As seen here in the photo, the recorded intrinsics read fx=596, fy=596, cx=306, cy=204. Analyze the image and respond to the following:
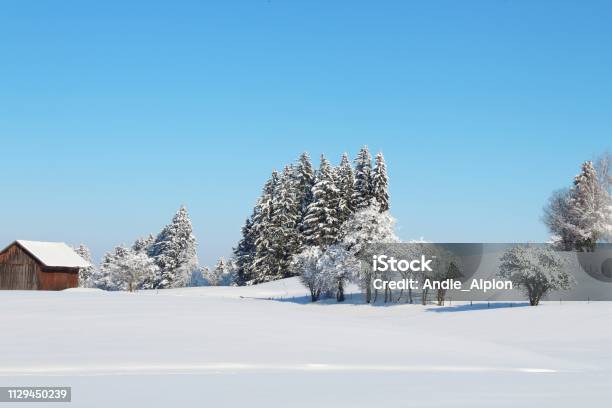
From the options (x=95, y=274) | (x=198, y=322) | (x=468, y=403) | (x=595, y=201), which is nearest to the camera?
(x=468, y=403)

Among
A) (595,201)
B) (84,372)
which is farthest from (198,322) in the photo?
(595,201)

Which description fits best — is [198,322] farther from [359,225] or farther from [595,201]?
[595,201]

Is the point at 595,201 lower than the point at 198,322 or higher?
higher

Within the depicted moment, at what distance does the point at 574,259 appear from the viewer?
50719 millimetres

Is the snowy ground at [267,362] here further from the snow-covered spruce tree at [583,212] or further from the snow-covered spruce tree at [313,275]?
the snow-covered spruce tree at [583,212]

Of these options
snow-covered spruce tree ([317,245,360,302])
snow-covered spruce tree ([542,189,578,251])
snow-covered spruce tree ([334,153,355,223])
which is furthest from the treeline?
snow-covered spruce tree ([542,189,578,251])

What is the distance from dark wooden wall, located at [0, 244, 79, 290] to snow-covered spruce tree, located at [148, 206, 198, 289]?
26172mm

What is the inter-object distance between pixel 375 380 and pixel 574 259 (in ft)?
140

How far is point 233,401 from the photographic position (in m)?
11.2

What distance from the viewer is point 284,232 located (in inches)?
3209

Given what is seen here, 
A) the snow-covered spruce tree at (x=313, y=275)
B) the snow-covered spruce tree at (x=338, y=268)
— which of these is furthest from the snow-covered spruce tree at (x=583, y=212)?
the snow-covered spruce tree at (x=313, y=275)

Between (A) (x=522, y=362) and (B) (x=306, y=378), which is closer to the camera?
(B) (x=306, y=378)

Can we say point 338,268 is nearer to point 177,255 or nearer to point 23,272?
point 23,272

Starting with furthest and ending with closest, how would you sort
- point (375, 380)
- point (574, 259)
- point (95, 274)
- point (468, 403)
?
point (95, 274)
point (574, 259)
point (375, 380)
point (468, 403)
